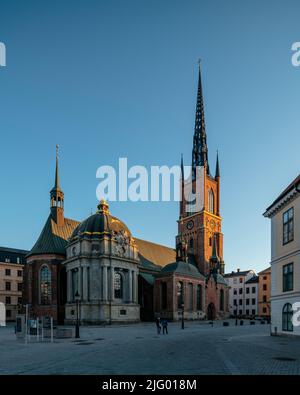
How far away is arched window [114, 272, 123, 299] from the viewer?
54609mm

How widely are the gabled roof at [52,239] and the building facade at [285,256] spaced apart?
3936 centimetres

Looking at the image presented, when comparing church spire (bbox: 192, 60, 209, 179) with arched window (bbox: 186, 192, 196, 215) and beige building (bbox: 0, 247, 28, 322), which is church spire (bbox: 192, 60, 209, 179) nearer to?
arched window (bbox: 186, 192, 196, 215)

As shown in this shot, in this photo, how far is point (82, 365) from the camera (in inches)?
527

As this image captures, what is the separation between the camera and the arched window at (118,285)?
54609mm

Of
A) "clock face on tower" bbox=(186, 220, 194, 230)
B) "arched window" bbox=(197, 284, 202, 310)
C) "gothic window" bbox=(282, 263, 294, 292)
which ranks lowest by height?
"arched window" bbox=(197, 284, 202, 310)

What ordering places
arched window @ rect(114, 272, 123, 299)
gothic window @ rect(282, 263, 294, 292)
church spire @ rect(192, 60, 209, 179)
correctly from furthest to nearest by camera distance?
church spire @ rect(192, 60, 209, 179), arched window @ rect(114, 272, 123, 299), gothic window @ rect(282, 263, 294, 292)

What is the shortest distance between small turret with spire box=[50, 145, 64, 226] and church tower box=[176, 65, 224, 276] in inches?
1048

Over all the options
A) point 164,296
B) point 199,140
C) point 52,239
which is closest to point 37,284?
point 52,239

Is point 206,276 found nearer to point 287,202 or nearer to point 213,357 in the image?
point 287,202

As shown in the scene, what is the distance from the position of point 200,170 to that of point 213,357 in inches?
2877

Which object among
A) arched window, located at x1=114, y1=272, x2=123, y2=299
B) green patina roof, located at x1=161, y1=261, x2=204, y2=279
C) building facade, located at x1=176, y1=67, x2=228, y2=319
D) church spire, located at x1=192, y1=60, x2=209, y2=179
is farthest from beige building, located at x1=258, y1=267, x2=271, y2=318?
arched window, located at x1=114, y1=272, x2=123, y2=299

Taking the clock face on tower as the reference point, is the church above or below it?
below

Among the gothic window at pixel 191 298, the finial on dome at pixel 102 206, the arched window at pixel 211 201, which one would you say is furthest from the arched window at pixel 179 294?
the arched window at pixel 211 201
